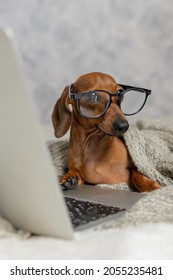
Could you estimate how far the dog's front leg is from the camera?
1.40m

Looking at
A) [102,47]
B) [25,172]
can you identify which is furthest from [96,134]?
[102,47]

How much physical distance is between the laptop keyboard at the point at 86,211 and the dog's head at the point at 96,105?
0.32m

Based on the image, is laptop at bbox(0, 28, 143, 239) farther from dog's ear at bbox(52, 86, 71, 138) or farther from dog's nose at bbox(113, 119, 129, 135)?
dog's ear at bbox(52, 86, 71, 138)

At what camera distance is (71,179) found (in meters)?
Answer: 1.42

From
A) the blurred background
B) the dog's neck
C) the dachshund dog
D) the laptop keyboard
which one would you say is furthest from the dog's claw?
the blurred background

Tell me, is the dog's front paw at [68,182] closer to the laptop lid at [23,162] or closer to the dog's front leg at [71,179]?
the dog's front leg at [71,179]

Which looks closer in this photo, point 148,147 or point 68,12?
point 148,147

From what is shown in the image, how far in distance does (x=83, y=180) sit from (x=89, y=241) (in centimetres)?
63

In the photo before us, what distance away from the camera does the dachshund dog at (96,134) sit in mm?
1395

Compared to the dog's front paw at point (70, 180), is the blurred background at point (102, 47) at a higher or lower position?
higher

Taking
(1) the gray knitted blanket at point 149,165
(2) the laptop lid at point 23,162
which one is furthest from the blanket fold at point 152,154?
(2) the laptop lid at point 23,162
